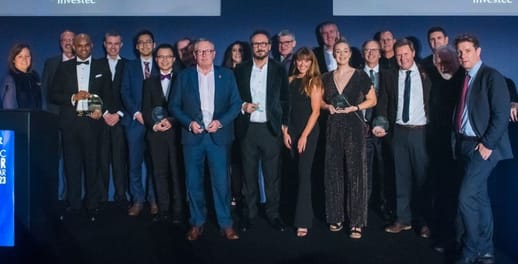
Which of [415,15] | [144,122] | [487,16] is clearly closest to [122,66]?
[144,122]

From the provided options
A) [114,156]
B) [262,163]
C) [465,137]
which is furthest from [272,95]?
[114,156]

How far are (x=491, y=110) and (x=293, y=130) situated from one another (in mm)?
1571

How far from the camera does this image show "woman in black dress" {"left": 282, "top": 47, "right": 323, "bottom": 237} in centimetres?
542

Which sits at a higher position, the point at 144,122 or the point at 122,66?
the point at 122,66

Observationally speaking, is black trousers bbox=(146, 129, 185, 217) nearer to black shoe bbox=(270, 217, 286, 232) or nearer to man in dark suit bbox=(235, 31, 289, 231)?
man in dark suit bbox=(235, 31, 289, 231)

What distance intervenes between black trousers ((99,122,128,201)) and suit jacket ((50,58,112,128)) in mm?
306

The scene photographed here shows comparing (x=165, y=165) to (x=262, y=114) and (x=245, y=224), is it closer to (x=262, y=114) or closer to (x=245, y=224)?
(x=245, y=224)

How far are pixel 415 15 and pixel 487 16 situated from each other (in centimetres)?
80

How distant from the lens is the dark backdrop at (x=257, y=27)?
673 centimetres

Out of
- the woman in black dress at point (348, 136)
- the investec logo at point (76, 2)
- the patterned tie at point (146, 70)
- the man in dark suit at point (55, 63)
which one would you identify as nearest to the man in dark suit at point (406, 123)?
the woman in black dress at point (348, 136)

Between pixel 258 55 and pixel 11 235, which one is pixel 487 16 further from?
pixel 11 235

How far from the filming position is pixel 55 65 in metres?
6.78

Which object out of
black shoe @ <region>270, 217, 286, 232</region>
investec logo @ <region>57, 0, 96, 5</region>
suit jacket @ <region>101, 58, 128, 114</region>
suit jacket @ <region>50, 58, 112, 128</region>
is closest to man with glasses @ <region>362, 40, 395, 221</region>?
black shoe @ <region>270, 217, 286, 232</region>

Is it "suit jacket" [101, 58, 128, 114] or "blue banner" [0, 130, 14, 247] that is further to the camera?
"suit jacket" [101, 58, 128, 114]
